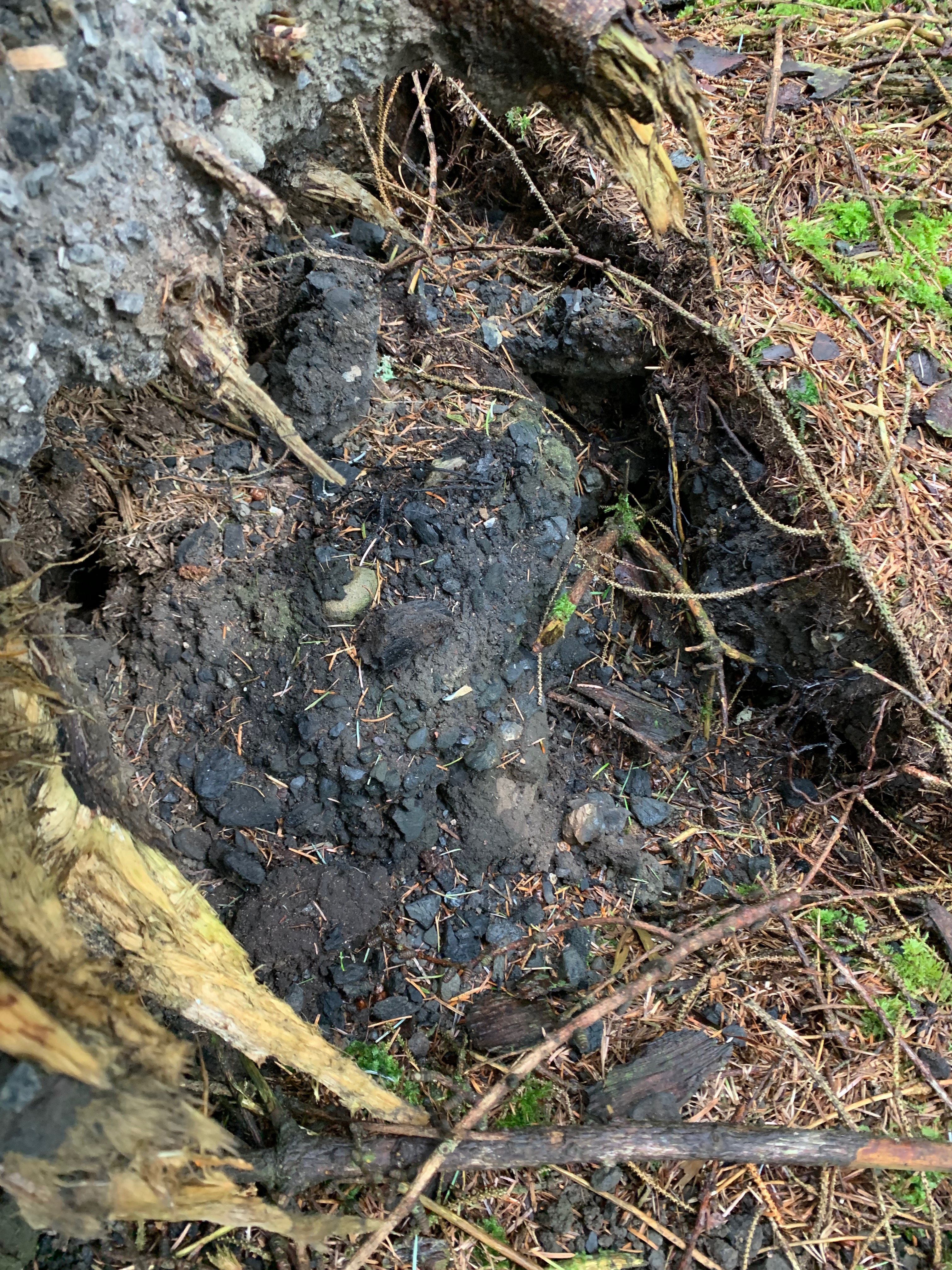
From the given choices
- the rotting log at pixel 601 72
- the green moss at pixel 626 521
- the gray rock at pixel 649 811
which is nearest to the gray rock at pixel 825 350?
the rotting log at pixel 601 72

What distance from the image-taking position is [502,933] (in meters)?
2.38

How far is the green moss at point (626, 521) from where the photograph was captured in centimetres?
292

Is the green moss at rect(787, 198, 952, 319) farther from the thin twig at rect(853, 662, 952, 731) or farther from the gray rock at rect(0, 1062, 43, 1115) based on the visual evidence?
the gray rock at rect(0, 1062, 43, 1115)

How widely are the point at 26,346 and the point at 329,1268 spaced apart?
7.12 ft

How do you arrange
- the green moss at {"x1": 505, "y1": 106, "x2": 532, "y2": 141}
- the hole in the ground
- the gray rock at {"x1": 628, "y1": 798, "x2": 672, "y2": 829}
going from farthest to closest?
the green moss at {"x1": 505, "y1": 106, "x2": 532, "y2": 141}
the gray rock at {"x1": 628, "y1": 798, "x2": 672, "y2": 829}
the hole in the ground

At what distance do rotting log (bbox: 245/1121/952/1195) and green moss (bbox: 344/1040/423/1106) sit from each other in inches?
6.4

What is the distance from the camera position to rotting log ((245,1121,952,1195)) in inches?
71.2

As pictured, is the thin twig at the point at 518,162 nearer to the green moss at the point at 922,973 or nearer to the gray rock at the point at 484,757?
the gray rock at the point at 484,757

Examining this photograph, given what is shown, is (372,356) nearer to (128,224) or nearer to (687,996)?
(128,224)

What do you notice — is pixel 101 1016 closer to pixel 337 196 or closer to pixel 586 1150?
pixel 586 1150

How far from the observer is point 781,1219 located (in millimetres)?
2049

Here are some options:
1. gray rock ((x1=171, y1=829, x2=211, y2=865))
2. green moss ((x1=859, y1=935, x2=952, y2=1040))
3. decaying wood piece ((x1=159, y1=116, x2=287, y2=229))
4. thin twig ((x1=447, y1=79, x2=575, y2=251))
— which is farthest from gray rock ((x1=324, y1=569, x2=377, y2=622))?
green moss ((x1=859, y1=935, x2=952, y2=1040))

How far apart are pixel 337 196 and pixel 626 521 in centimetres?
152

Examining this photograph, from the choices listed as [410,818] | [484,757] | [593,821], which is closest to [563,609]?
[484,757]
